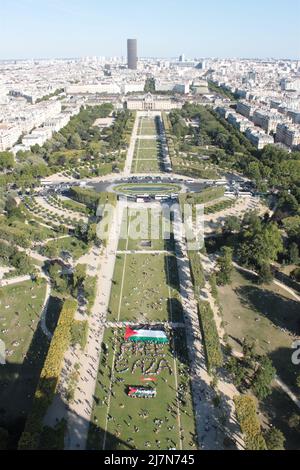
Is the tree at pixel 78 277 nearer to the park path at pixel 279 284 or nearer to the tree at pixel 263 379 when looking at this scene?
the park path at pixel 279 284

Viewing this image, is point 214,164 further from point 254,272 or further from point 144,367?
point 144,367

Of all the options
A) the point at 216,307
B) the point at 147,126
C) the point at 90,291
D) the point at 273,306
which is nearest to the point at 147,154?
the point at 147,126

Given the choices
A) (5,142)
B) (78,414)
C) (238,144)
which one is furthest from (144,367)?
(5,142)

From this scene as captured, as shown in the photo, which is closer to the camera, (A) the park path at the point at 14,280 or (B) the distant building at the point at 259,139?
(A) the park path at the point at 14,280

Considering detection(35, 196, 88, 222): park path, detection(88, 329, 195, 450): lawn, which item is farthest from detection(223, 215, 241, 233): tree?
detection(88, 329, 195, 450): lawn

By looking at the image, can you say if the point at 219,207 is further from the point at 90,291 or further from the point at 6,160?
the point at 6,160

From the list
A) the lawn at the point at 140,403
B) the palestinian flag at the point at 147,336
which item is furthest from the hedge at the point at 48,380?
the palestinian flag at the point at 147,336
